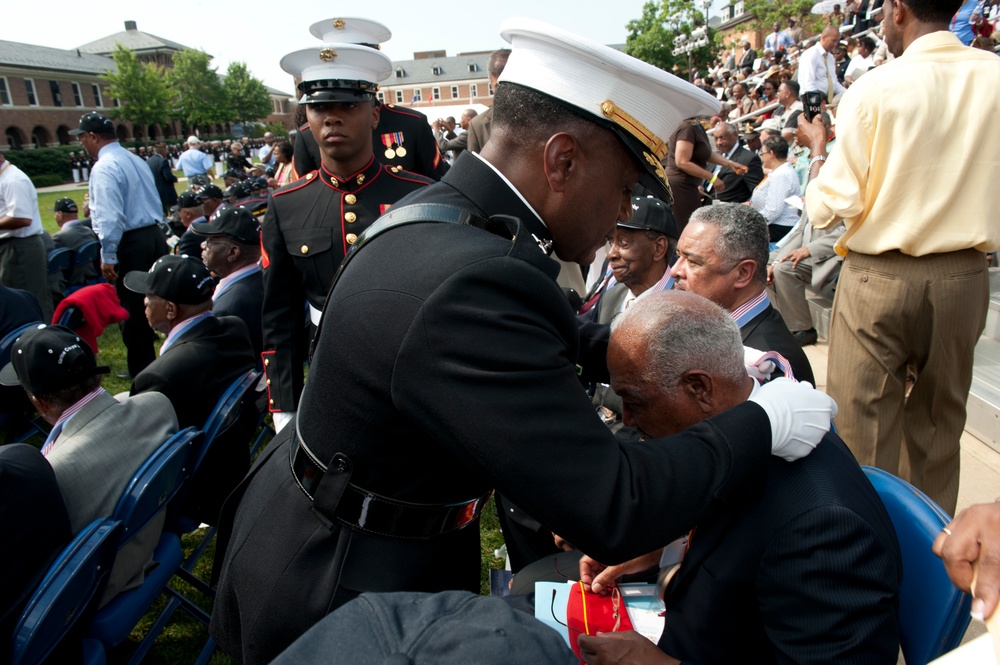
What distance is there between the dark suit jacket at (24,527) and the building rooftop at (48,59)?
234ft

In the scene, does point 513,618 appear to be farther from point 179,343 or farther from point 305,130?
point 305,130

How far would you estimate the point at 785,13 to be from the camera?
35.3 metres

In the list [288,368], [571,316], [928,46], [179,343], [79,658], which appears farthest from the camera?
[179,343]

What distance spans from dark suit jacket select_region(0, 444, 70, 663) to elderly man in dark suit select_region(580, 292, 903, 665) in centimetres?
190

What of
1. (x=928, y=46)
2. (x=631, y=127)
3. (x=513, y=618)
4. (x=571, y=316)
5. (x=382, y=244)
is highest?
(x=928, y=46)

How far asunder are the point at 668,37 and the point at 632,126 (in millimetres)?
52504

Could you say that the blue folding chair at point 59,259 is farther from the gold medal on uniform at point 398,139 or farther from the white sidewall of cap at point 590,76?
the white sidewall of cap at point 590,76

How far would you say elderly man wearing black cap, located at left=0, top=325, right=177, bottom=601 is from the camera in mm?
2594

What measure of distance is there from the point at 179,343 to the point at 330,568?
270 cm

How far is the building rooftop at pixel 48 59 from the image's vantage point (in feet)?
196

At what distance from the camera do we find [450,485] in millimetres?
1369

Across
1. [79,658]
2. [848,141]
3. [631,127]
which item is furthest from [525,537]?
[848,141]

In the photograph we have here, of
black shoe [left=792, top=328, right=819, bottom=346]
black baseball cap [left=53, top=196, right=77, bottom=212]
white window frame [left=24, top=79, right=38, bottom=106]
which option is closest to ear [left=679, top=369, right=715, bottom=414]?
black shoe [left=792, top=328, right=819, bottom=346]

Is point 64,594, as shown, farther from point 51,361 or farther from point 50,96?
point 50,96
